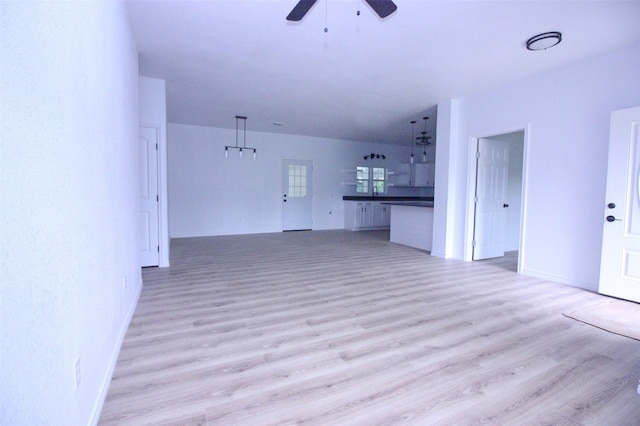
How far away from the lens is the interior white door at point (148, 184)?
4.26 m

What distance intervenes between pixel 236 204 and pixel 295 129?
2.48m

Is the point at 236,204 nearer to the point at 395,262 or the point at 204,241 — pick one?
the point at 204,241

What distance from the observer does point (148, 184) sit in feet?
14.1

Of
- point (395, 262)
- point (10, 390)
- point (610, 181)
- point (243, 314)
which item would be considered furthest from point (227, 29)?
point (610, 181)

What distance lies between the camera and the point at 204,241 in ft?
22.9

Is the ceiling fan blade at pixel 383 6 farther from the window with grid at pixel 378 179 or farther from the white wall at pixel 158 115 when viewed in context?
the window with grid at pixel 378 179

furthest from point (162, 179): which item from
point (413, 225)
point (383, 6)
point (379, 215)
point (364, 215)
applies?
point (379, 215)

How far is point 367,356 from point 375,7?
236cm

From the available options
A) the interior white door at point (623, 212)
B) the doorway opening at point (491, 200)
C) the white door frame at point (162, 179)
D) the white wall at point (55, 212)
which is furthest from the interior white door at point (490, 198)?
the white wall at point (55, 212)

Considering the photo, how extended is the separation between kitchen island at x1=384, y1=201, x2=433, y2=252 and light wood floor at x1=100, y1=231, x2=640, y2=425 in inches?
85.2

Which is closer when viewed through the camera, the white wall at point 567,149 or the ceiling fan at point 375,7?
the ceiling fan at point 375,7

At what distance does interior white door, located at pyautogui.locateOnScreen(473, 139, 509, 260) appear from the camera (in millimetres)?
5195

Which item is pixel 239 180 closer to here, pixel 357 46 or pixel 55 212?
pixel 357 46

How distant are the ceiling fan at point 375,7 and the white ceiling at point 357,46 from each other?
0.50m
